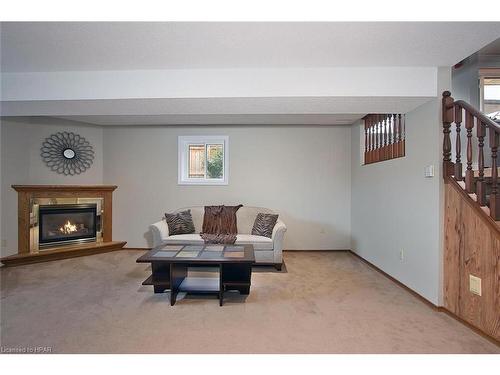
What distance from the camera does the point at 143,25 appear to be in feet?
6.26

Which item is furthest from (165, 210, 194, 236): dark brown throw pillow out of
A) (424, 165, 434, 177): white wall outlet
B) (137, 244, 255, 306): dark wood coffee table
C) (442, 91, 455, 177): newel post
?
(442, 91, 455, 177): newel post

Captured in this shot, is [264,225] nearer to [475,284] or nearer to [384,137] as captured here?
[384,137]

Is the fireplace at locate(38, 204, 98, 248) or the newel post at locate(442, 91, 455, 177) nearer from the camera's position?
the newel post at locate(442, 91, 455, 177)

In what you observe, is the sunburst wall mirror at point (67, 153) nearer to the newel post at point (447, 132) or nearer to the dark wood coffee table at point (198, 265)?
the dark wood coffee table at point (198, 265)

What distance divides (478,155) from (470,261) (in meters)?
0.96

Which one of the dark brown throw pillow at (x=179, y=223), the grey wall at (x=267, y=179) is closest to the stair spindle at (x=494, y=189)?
the grey wall at (x=267, y=179)

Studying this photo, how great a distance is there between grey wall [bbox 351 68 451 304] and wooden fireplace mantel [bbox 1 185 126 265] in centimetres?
445

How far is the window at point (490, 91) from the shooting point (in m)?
3.69

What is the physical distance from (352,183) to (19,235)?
5610mm

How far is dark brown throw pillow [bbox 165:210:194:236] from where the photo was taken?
4.18 metres

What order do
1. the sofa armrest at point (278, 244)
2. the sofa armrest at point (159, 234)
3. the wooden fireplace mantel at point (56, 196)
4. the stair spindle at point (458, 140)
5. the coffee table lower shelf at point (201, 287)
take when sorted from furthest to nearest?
the wooden fireplace mantel at point (56, 196), the sofa armrest at point (159, 234), the sofa armrest at point (278, 244), the coffee table lower shelf at point (201, 287), the stair spindle at point (458, 140)

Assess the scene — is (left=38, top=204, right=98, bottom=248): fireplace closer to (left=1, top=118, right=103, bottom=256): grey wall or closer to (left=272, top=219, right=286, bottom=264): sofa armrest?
(left=1, top=118, right=103, bottom=256): grey wall

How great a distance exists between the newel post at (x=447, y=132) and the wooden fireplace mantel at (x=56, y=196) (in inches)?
198
